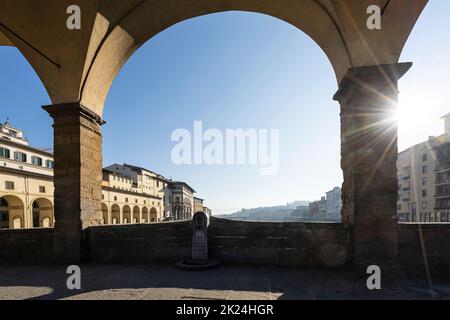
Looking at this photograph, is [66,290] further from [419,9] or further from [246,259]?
[419,9]

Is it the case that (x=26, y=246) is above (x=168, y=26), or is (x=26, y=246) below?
below

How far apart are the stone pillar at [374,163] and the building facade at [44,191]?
25423 millimetres

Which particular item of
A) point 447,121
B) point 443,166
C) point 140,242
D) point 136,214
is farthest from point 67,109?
point 447,121

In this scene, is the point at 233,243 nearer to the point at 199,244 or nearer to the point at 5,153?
the point at 199,244

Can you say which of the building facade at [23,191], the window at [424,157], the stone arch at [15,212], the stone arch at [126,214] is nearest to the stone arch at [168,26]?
the building facade at [23,191]

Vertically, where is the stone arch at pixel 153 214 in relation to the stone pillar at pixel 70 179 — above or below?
below

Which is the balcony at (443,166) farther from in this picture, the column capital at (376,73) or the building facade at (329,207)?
the building facade at (329,207)

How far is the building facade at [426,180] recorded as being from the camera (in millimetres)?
35406

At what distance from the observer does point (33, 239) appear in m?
6.16

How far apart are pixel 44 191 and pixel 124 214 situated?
12819 millimetres

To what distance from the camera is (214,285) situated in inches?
166

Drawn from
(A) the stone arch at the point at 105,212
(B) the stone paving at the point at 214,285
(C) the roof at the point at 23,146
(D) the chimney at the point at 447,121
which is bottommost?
(A) the stone arch at the point at 105,212

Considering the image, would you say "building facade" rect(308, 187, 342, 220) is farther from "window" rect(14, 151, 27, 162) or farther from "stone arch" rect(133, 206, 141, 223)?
"window" rect(14, 151, 27, 162)

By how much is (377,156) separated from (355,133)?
66 centimetres
